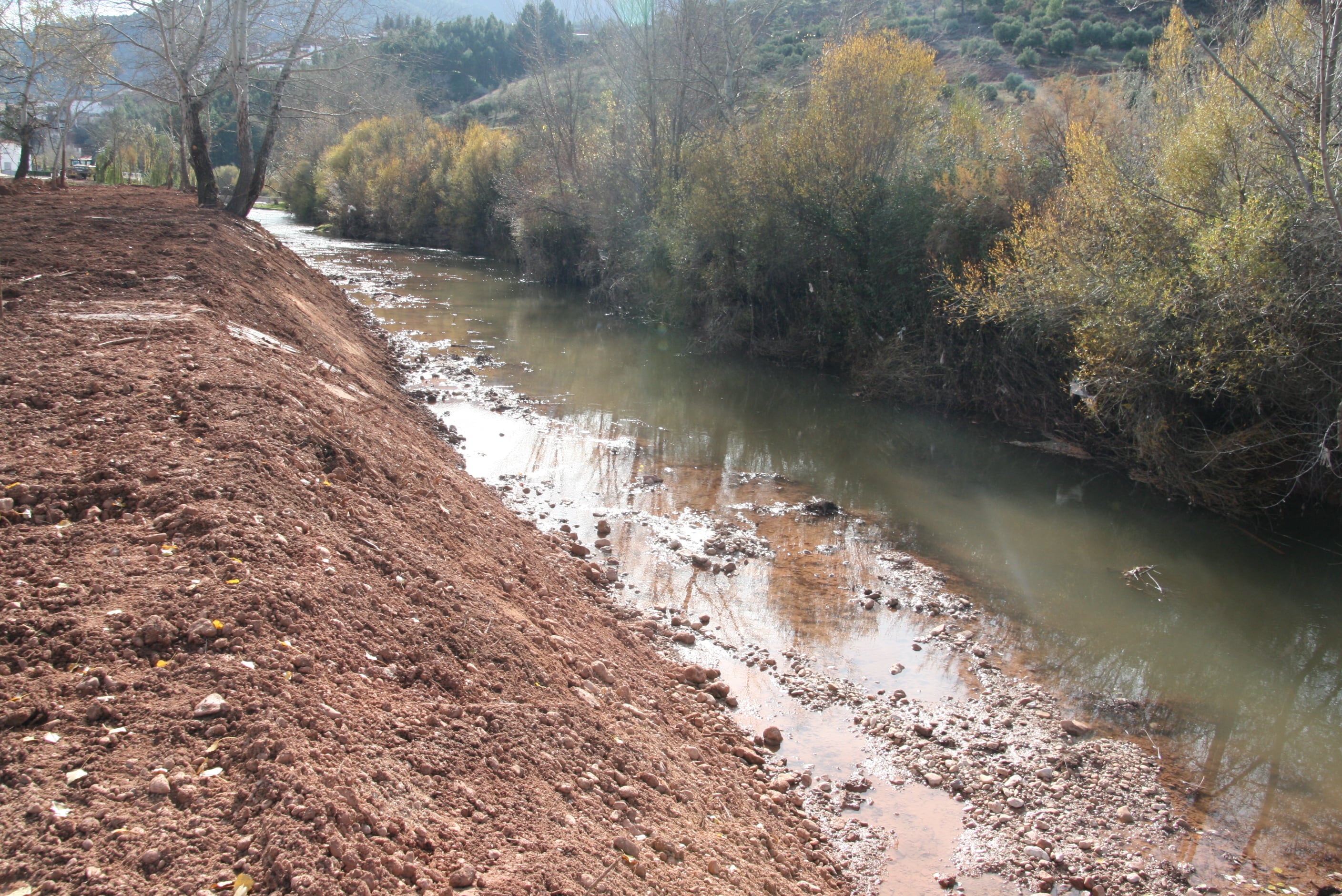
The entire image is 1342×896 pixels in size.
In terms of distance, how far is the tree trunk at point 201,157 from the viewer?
55.2 feet

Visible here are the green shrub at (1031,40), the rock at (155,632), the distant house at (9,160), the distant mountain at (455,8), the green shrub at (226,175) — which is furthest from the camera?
the green shrub at (226,175)

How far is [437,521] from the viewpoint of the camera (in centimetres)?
671

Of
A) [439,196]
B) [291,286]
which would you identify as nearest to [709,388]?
[291,286]

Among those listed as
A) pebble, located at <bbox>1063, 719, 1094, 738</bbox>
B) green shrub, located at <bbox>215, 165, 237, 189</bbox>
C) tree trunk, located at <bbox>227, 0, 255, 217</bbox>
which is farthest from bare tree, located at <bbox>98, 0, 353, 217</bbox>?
green shrub, located at <bbox>215, 165, 237, 189</bbox>

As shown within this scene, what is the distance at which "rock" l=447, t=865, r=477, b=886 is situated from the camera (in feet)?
9.95

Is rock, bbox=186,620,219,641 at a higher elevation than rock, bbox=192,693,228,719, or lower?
higher

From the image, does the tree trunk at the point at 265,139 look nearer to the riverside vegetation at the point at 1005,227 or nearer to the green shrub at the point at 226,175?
the riverside vegetation at the point at 1005,227

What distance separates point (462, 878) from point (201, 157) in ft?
64.3

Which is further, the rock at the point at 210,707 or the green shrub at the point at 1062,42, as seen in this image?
the green shrub at the point at 1062,42

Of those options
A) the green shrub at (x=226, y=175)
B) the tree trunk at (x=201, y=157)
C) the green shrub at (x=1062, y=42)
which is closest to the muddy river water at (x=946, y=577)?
the tree trunk at (x=201, y=157)

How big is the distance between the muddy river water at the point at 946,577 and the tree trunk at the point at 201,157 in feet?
25.3

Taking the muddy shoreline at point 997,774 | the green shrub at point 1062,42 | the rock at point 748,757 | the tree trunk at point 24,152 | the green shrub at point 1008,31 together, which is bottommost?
the muddy shoreline at point 997,774

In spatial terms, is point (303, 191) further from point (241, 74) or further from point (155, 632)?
point (155, 632)

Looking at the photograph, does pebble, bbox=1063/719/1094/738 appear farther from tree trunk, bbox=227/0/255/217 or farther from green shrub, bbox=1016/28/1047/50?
green shrub, bbox=1016/28/1047/50
